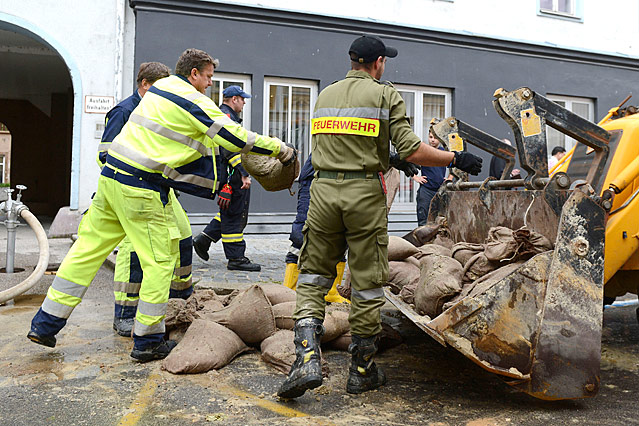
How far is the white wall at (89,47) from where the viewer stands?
9.80 m

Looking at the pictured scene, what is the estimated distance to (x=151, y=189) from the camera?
3.49 meters

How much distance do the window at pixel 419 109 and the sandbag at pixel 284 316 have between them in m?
7.72

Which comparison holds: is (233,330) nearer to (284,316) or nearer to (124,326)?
(284,316)

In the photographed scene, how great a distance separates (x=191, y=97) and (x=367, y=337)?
1.71m

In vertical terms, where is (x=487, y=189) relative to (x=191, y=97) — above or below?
below

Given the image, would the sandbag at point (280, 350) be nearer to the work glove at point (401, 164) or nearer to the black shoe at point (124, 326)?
the black shoe at point (124, 326)

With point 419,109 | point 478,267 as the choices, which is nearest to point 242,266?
point 478,267

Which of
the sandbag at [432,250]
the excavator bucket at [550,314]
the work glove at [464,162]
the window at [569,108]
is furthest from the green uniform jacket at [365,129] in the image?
the window at [569,108]

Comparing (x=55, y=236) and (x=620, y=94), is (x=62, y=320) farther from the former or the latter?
(x=620, y=94)

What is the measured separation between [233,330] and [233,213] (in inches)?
121

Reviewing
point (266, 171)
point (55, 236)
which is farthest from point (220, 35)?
point (266, 171)

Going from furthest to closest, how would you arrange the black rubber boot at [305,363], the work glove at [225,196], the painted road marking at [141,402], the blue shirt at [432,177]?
the blue shirt at [432,177] < the work glove at [225,196] < the black rubber boot at [305,363] < the painted road marking at [141,402]

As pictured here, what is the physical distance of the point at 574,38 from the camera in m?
12.7

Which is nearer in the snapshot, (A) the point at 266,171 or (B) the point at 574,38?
(A) the point at 266,171
